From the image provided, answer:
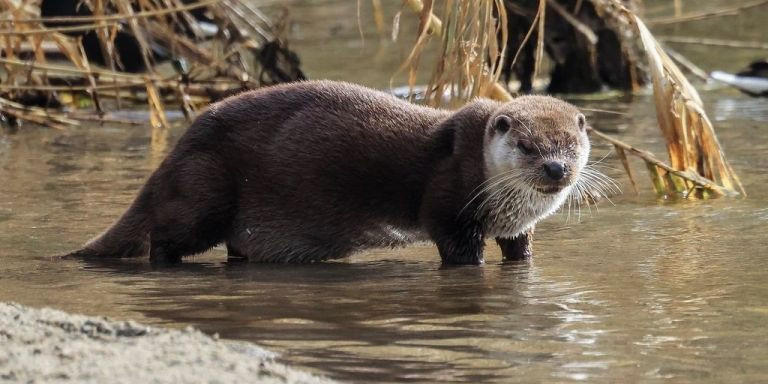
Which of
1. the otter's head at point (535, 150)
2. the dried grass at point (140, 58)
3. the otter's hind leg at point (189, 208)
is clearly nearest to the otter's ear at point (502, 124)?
the otter's head at point (535, 150)

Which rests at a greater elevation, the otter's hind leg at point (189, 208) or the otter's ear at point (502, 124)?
the otter's ear at point (502, 124)

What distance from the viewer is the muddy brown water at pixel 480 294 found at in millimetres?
3781

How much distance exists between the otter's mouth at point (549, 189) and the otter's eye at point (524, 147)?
0.13 metres

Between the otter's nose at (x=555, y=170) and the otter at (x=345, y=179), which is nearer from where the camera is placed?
the otter's nose at (x=555, y=170)

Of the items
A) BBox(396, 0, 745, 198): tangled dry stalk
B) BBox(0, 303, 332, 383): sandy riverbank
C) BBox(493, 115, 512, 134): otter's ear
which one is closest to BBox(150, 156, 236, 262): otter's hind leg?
BBox(396, 0, 745, 198): tangled dry stalk

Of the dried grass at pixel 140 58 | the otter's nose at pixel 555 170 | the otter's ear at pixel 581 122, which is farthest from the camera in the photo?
the dried grass at pixel 140 58

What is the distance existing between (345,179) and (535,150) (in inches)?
29.4

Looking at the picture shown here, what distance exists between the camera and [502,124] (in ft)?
17.6

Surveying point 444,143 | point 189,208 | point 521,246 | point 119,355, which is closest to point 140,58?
point 189,208

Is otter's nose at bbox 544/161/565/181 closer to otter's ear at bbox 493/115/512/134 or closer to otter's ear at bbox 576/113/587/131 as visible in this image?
otter's ear at bbox 493/115/512/134

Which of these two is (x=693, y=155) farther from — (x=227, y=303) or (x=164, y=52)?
(x=164, y=52)

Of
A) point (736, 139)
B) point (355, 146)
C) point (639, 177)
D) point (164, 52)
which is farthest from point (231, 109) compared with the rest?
point (164, 52)

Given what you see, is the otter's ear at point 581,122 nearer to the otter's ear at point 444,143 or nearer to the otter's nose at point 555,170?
the otter's nose at point 555,170

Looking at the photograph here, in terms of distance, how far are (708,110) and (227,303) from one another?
5.73m
